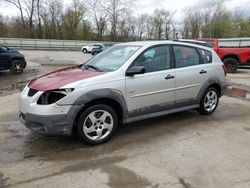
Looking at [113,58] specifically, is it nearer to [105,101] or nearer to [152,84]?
[152,84]

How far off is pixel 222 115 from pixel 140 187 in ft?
12.1

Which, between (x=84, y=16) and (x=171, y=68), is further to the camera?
(x=84, y=16)

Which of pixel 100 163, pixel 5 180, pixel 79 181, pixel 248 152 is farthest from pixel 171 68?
pixel 5 180

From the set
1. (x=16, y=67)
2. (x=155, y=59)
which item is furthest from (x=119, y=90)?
(x=16, y=67)

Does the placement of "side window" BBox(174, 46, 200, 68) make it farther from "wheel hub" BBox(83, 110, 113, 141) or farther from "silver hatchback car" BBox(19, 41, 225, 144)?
"wheel hub" BBox(83, 110, 113, 141)

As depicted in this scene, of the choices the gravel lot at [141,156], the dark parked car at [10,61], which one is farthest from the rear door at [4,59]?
the gravel lot at [141,156]

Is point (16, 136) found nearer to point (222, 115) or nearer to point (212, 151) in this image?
point (212, 151)

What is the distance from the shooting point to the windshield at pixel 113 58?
489 cm

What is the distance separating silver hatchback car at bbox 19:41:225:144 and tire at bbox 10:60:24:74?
905cm

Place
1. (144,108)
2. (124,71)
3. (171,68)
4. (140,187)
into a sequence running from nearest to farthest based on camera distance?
(140,187)
(124,71)
(144,108)
(171,68)

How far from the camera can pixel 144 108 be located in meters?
4.98

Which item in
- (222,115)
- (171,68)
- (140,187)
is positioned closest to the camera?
(140,187)

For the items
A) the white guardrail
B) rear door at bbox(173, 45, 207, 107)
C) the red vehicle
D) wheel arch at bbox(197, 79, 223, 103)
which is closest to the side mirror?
rear door at bbox(173, 45, 207, 107)

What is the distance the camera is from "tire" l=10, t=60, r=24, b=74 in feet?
43.7
